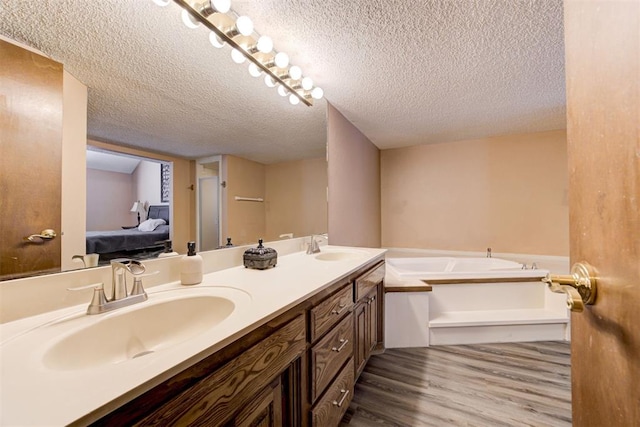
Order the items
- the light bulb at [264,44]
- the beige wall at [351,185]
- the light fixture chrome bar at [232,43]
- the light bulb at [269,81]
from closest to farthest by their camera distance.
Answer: the light fixture chrome bar at [232,43] < the light bulb at [264,44] < the light bulb at [269,81] < the beige wall at [351,185]

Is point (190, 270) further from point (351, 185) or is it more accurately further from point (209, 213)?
point (351, 185)

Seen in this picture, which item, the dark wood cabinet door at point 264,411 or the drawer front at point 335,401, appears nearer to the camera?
the dark wood cabinet door at point 264,411

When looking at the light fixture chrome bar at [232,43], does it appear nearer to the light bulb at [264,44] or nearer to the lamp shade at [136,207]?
the light bulb at [264,44]

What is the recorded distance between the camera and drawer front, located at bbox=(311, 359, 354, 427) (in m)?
1.01

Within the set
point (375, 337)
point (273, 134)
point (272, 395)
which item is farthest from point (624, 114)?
point (375, 337)

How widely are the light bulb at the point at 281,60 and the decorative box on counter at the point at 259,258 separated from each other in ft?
3.64

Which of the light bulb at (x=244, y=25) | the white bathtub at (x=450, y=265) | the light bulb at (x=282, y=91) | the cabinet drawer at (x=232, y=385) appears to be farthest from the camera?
the white bathtub at (x=450, y=265)

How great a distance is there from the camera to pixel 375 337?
183cm

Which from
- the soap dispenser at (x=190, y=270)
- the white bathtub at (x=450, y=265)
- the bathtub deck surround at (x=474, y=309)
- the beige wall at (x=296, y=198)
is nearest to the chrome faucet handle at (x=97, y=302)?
the soap dispenser at (x=190, y=270)

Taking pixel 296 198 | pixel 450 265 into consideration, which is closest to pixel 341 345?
pixel 296 198

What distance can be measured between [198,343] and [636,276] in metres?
0.78

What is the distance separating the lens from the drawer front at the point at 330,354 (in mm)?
986

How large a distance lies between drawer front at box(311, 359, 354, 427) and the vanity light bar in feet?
5.55

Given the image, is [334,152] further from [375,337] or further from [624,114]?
[624,114]
